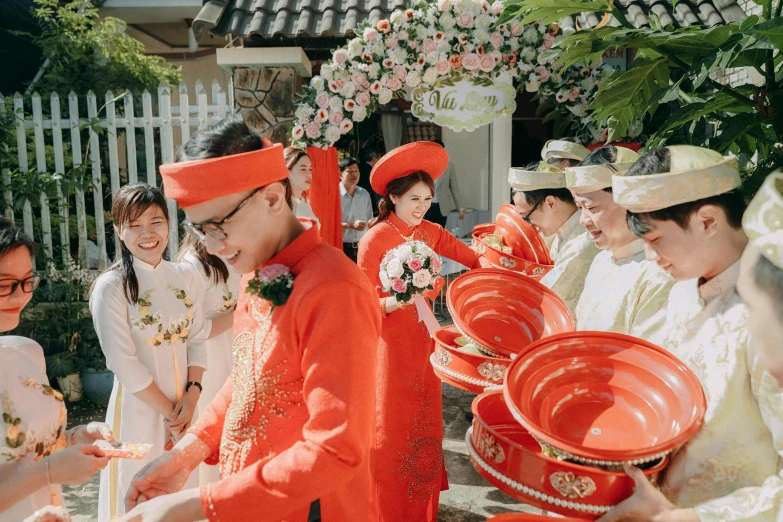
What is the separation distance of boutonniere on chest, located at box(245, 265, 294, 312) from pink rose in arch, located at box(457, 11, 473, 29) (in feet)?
11.2

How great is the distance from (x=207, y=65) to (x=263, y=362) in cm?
1164

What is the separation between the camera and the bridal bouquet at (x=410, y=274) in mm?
3127

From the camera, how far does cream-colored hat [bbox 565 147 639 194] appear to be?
7.35 feet

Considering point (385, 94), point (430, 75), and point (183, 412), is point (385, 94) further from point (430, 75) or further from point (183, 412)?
point (183, 412)

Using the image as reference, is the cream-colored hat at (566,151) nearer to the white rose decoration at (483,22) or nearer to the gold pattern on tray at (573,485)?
the white rose decoration at (483,22)

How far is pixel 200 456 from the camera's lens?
5.61 feet

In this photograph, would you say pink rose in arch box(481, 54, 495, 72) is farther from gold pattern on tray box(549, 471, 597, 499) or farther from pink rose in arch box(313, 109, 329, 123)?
gold pattern on tray box(549, 471, 597, 499)

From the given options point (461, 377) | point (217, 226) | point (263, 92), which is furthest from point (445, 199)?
point (217, 226)

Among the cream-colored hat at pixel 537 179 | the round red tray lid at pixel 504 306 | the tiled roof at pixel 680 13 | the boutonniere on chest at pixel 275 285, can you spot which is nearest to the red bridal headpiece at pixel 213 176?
the boutonniere on chest at pixel 275 285

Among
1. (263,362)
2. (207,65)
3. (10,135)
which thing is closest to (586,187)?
(263,362)

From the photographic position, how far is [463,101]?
466cm

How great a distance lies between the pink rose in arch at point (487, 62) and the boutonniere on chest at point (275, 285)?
341cm

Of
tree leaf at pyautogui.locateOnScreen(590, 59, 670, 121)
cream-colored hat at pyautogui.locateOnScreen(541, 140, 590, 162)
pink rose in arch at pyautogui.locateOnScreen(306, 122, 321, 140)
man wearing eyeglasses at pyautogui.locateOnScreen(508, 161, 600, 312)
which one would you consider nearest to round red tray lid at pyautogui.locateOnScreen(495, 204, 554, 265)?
man wearing eyeglasses at pyautogui.locateOnScreen(508, 161, 600, 312)

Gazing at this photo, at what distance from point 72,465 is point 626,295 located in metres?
1.82
